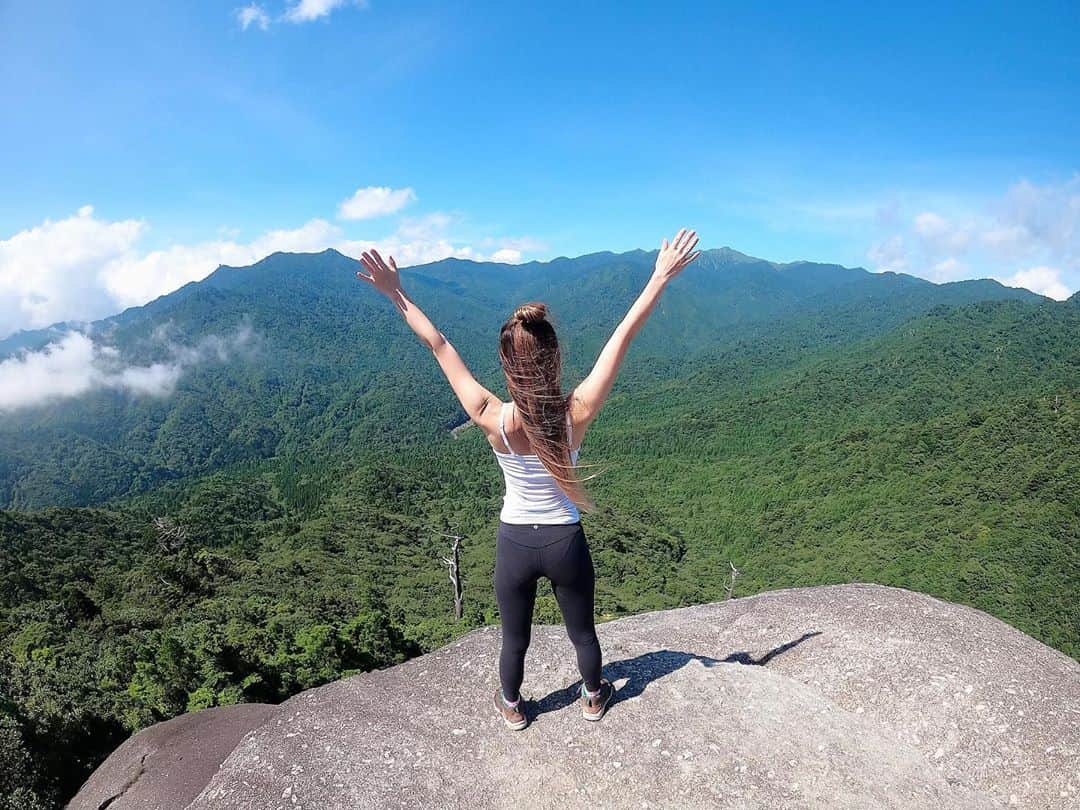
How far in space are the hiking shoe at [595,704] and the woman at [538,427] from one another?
67 cm

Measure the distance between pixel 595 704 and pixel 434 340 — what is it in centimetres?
296

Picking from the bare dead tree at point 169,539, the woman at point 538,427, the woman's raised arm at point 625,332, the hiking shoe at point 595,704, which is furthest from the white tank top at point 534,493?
the bare dead tree at point 169,539

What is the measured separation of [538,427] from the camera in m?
3.50

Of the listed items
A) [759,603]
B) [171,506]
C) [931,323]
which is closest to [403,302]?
[759,603]

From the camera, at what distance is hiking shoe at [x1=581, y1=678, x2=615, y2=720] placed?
14.7 feet

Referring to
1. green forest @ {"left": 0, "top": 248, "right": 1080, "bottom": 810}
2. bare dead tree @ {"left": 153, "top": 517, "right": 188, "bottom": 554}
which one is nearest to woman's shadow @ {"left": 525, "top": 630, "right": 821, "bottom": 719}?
green forest @ {"left": 0, "top": 248, "right": 1080, "bottom": 810}

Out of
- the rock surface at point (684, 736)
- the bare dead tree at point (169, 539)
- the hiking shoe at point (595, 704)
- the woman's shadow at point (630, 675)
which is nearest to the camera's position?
the rock surface at point (684, 736)

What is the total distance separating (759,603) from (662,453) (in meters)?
105

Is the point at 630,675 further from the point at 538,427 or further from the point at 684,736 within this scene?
the point at 538,427

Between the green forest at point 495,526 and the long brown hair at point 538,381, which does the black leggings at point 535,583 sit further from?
the green forest at point 495,526

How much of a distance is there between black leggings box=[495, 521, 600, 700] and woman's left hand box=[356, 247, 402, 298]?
1721 millimetres

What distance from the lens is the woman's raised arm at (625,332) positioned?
11.2 ft

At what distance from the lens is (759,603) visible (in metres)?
8.06

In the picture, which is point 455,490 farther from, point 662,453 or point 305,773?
point 305,773
